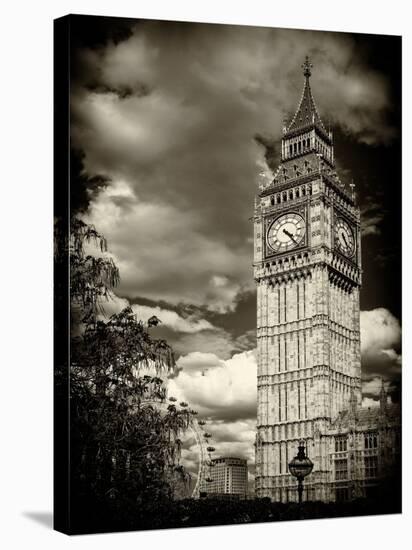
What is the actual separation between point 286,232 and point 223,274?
1.93m

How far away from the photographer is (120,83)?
20.9 m

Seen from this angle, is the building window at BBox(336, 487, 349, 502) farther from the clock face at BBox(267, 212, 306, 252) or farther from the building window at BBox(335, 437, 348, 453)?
the clock face at BBox(267, 212, 306, 252)

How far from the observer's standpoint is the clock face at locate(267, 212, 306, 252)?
23.0 metres

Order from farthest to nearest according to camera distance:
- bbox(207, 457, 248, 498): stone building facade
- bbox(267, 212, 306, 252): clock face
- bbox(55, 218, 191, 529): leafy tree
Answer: bbox(267, 212, 306, 252): clock face, bbox(207, 457, 248, 498): stone building facade, bbox(55, 218, 191, 529): leafy tree

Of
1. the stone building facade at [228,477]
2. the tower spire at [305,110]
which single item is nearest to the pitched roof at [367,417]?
the stone building facade at [228,477]

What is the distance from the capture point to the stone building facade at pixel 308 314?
22.5 meters

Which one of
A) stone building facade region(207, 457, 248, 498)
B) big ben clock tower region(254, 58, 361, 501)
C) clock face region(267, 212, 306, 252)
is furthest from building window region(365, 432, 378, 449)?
clock face region(267, 212, 306, 252)

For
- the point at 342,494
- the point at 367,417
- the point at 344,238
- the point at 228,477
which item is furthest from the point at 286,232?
the point at 342,494

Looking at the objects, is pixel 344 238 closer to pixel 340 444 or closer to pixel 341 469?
pixel 340 444

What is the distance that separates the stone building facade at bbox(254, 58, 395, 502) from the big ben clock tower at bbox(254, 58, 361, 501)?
0.02m

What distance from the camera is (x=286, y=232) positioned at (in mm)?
23438

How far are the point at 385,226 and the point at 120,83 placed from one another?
5529 millimetres

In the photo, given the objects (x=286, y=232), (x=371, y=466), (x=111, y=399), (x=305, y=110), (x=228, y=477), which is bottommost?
(x=228, y=477)

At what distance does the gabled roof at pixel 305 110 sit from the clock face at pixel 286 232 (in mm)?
1582
